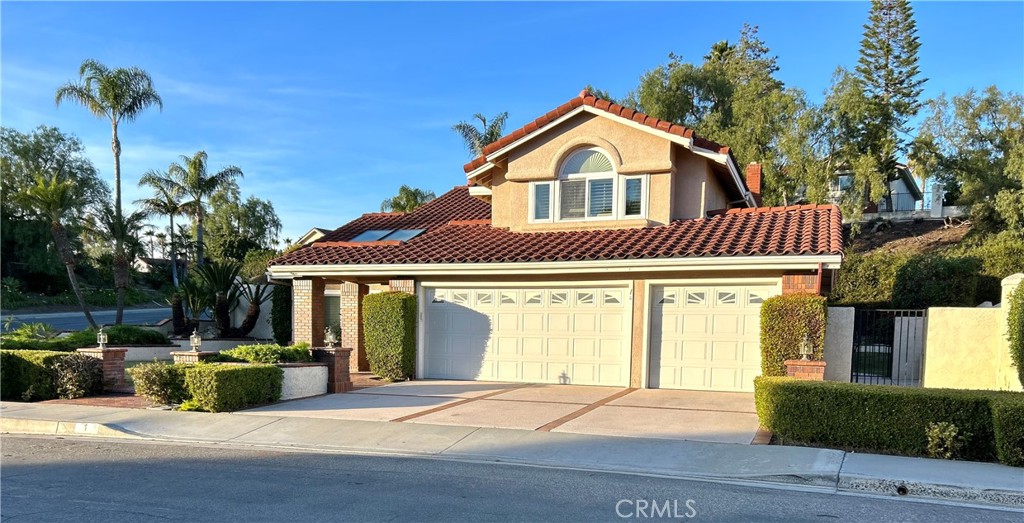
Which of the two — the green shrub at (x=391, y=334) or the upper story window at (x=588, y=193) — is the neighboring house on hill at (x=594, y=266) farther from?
the green shrub at (x=391, y=334)

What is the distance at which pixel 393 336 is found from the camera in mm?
13445

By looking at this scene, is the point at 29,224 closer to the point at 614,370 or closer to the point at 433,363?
the point at 433,363

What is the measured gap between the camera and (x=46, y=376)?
11.7 metres

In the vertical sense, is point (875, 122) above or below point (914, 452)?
above

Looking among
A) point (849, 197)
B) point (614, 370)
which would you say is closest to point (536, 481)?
point (614, 370)

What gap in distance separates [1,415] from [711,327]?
39.3 feet

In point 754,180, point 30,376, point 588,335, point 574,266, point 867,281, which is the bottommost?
point 30,376

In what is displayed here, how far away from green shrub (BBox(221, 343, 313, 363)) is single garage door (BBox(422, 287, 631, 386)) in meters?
3.05

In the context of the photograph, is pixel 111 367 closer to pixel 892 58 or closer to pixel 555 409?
pixel 555 409

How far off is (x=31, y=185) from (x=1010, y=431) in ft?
164

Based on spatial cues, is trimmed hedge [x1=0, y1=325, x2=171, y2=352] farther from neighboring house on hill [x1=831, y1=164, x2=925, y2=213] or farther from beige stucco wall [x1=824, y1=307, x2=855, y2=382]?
neighboring house on hill [x1=831, y1=164, x2=925, y2=213]

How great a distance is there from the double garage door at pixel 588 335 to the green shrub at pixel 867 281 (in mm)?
11763
